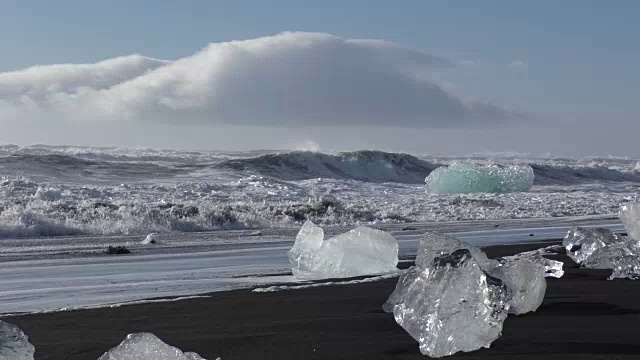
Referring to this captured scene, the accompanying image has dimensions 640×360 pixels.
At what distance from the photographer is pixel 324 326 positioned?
13.9 ft

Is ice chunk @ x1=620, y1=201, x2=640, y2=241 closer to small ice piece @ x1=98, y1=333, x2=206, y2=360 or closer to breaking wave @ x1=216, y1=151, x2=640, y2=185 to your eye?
small ice piece @ x1=98, y1=333, x2=206, y2=360

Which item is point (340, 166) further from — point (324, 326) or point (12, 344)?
point (12, 344)

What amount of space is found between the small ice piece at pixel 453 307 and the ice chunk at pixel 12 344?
1403 mm

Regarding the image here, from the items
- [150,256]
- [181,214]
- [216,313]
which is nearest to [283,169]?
[181,214]

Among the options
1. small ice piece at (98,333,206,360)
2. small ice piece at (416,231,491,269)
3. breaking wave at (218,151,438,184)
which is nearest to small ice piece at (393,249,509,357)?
small ice piece at (416,231,491,269)

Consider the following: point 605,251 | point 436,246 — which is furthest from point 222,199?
point 436,246

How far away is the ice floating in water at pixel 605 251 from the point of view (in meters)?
5.88

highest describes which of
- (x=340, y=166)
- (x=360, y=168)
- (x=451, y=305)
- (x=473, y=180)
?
(x=451, y=305)

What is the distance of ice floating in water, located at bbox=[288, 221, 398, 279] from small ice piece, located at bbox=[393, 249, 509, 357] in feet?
9.85

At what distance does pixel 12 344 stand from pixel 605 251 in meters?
4.82

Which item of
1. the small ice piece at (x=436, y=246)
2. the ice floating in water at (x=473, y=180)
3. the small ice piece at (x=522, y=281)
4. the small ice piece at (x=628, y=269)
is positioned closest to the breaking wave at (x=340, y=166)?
the ice floating in water at (x=473, y=180)

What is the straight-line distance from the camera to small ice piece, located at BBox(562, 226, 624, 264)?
6680 millimetres

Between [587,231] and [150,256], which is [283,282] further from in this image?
[150,256]

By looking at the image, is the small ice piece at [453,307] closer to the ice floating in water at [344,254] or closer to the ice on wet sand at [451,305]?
the ice on wet sand at [451,305]
